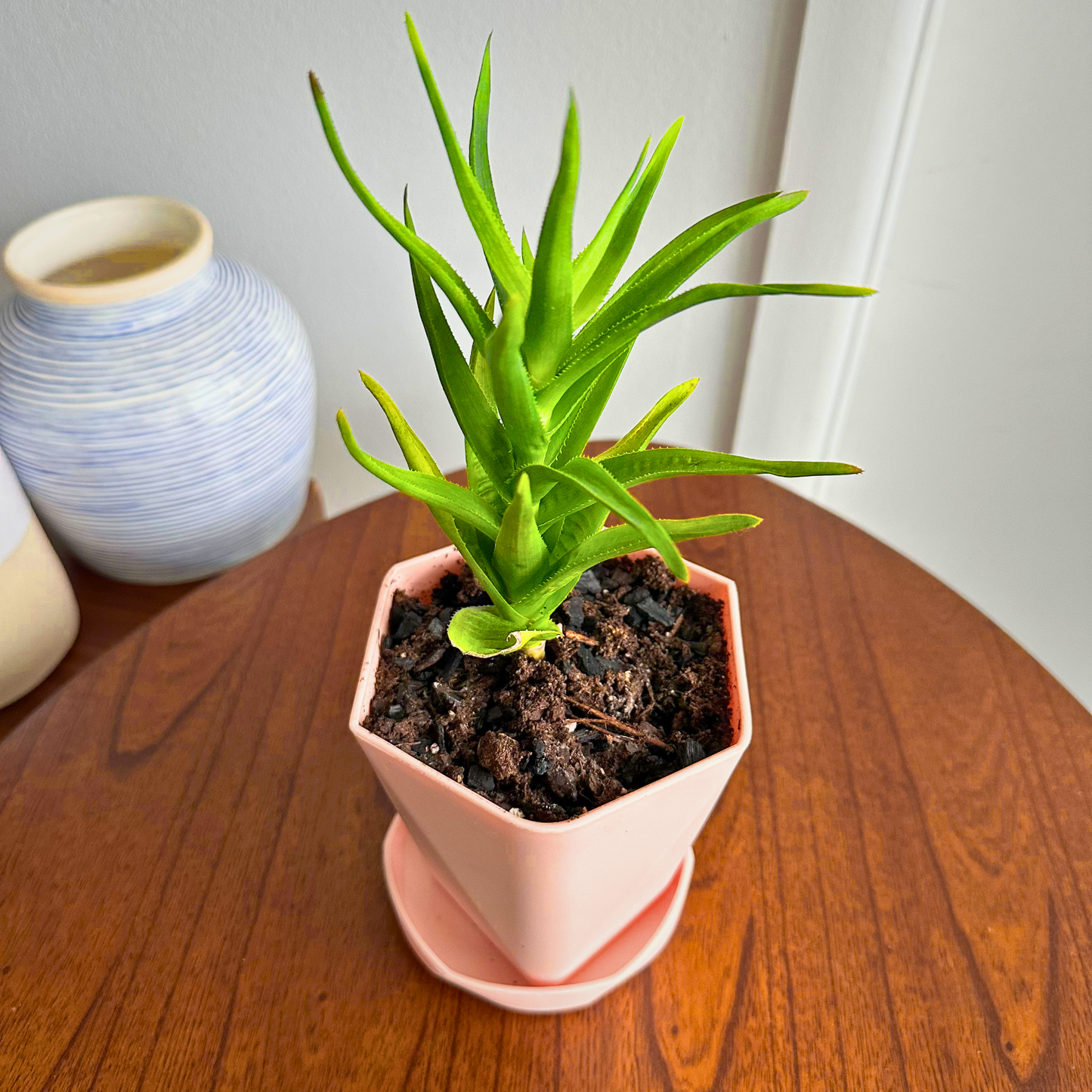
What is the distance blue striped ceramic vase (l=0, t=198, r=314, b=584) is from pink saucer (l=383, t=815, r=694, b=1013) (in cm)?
36

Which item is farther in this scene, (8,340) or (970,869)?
(8,340)

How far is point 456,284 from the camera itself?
0.29m

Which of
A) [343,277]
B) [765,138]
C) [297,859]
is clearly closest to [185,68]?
[343,277]

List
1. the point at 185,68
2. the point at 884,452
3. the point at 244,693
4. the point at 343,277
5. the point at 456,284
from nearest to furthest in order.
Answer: the point at 456,284 → the point at 244,693 → the point at 185,68 → the point at 343,277 → the point at 884,452

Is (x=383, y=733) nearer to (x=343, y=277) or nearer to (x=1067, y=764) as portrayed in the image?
(x=1067, y=764)

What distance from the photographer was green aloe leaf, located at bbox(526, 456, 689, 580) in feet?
0.81

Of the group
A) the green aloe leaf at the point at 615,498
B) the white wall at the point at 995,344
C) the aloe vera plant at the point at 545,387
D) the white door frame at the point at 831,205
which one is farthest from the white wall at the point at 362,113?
the green aloe leaf at the point at 615,498

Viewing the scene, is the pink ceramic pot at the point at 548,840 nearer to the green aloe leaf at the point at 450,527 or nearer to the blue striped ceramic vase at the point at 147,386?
the green aloe leaf at the point at 450,527

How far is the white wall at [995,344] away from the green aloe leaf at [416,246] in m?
0.60

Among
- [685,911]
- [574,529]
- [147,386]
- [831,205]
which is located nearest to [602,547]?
[574,529]

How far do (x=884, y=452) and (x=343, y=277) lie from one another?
2.04 feet

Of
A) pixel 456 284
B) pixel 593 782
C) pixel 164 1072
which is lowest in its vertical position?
pixel 164 1072

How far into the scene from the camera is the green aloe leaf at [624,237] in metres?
0.28

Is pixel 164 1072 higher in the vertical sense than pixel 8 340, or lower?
lower
